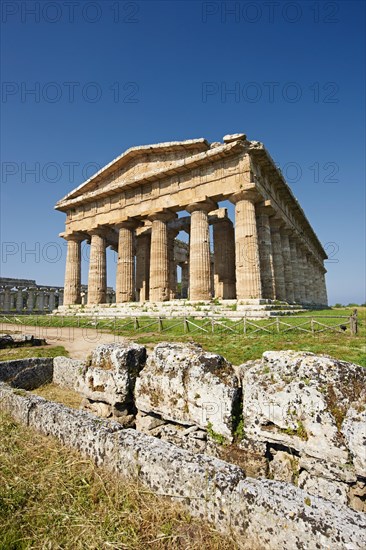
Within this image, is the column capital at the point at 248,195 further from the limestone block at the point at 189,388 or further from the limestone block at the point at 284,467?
the limestone block at the point at 284,467

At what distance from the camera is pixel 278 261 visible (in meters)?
23.5

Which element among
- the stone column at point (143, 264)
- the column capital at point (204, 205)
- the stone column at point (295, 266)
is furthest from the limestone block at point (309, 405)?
the stone column at point (295, 266)

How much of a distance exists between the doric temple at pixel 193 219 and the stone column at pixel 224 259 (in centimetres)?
9

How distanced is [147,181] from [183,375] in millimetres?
21652

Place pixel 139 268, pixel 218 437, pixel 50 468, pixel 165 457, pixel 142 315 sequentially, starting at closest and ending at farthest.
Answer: pixel 165 457, pixel 50 468, pixel 218 437, pixel 142 315, pixel 139 268

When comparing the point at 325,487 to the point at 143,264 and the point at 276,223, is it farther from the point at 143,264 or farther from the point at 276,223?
the point at 143,264

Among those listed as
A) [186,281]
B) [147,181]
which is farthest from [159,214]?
[186,281]

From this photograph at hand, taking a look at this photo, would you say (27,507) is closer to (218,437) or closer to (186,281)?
(218,437)

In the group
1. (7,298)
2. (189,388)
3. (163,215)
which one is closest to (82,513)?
(189,388)

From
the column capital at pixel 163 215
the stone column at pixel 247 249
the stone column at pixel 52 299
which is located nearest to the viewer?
the stone column at pixel 247 249

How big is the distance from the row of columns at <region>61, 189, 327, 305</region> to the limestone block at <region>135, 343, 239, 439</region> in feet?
48.2

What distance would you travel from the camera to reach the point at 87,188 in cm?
2752

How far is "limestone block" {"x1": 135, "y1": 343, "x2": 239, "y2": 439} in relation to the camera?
2686mm

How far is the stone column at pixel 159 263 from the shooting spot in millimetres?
21562
